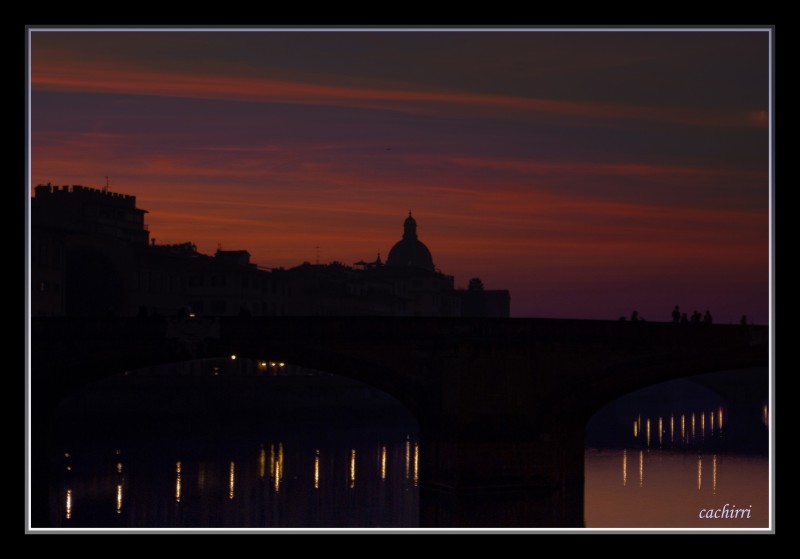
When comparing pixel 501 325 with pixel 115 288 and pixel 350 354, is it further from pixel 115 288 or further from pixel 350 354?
pixel 115 288

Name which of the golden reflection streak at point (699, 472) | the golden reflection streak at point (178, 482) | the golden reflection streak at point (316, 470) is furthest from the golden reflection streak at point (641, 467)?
the golden reflection streak at point (178, 482)

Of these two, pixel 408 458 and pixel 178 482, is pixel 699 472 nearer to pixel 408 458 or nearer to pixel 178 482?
pixel 408 458

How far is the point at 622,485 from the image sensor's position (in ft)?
118

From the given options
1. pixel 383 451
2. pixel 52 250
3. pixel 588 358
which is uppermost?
pixel 52 250

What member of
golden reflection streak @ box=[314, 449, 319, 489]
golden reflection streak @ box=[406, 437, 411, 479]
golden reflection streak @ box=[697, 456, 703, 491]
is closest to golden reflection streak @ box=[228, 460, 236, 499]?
golden reflection streak @ box=[314, 449, 319, 489]

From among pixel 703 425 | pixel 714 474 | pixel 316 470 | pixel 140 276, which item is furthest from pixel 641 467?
pixel 140 276

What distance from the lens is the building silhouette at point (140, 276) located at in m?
56.0

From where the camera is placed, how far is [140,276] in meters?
61.8

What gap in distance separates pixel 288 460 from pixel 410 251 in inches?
3074

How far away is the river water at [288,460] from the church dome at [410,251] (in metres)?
48.5

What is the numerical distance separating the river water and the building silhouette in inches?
163

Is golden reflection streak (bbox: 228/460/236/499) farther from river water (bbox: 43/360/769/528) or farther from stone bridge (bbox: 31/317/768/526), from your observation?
stone bridge (bbox: 31/317/768/526)

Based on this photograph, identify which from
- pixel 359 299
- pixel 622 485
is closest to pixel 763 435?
pixel 622 485

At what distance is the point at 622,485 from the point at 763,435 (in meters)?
20.9
